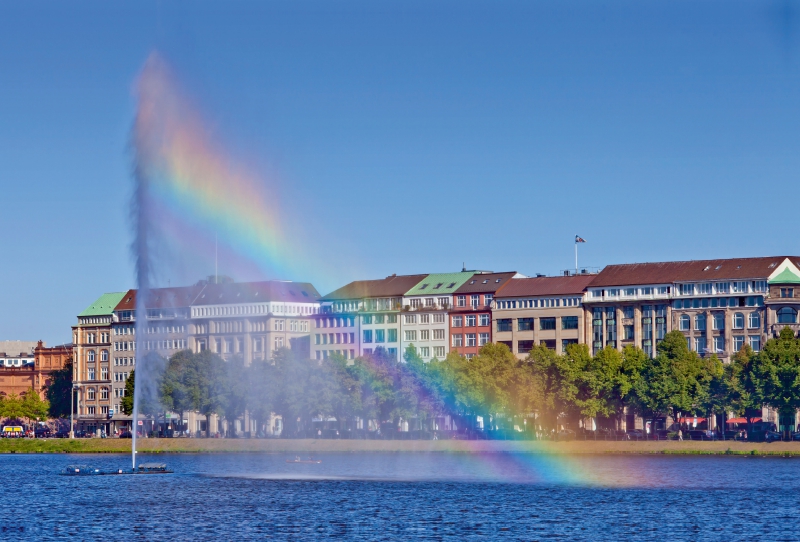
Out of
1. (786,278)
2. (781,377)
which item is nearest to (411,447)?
(781,377)

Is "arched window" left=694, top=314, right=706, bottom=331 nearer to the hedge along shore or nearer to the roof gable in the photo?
the roof gable

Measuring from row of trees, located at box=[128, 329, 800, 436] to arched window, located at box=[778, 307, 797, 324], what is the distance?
1374 cm

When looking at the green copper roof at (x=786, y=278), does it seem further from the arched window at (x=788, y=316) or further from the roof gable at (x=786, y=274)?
the arched window at (x=788, y=316)

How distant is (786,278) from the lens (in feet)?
604

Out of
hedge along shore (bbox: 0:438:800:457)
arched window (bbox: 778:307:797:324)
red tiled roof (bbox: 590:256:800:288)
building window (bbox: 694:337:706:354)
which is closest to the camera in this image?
hedge along shore (bbox: 0:438:800:457)

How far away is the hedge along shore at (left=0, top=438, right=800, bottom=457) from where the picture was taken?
14862 cm

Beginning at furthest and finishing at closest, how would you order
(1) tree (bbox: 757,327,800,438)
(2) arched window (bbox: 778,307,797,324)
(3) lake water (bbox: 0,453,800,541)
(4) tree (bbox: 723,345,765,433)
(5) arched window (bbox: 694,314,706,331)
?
1. (5) arched window (bbox: 694,314,706,331)
2. (2) arched window (bbox: 778,307,797,324)
3. (4) tree (bbox: 723,345,765,433)
4. (1) tree (bbox: 757,327,800,438)
5. (3) lake water (bbox: 0,453,800,541)

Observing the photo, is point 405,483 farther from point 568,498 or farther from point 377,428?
point 377,428

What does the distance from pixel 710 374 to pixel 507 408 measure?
24.5m

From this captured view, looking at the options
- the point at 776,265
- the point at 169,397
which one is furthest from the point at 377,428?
the point at 776,265

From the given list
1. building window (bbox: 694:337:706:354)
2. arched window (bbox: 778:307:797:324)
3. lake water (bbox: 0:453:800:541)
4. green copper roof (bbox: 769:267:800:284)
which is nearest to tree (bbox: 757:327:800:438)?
lake water (bbox: 0:453:800:541)

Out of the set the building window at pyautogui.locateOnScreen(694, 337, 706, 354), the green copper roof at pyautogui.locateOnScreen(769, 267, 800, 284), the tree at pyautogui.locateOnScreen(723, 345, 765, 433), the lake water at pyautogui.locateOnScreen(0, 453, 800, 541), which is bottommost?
the lake water at pyautogui.locateOnScreen(0, 453, 800, 541)

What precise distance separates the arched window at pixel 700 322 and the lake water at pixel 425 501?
48.6 metres

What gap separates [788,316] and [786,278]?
486 cm
